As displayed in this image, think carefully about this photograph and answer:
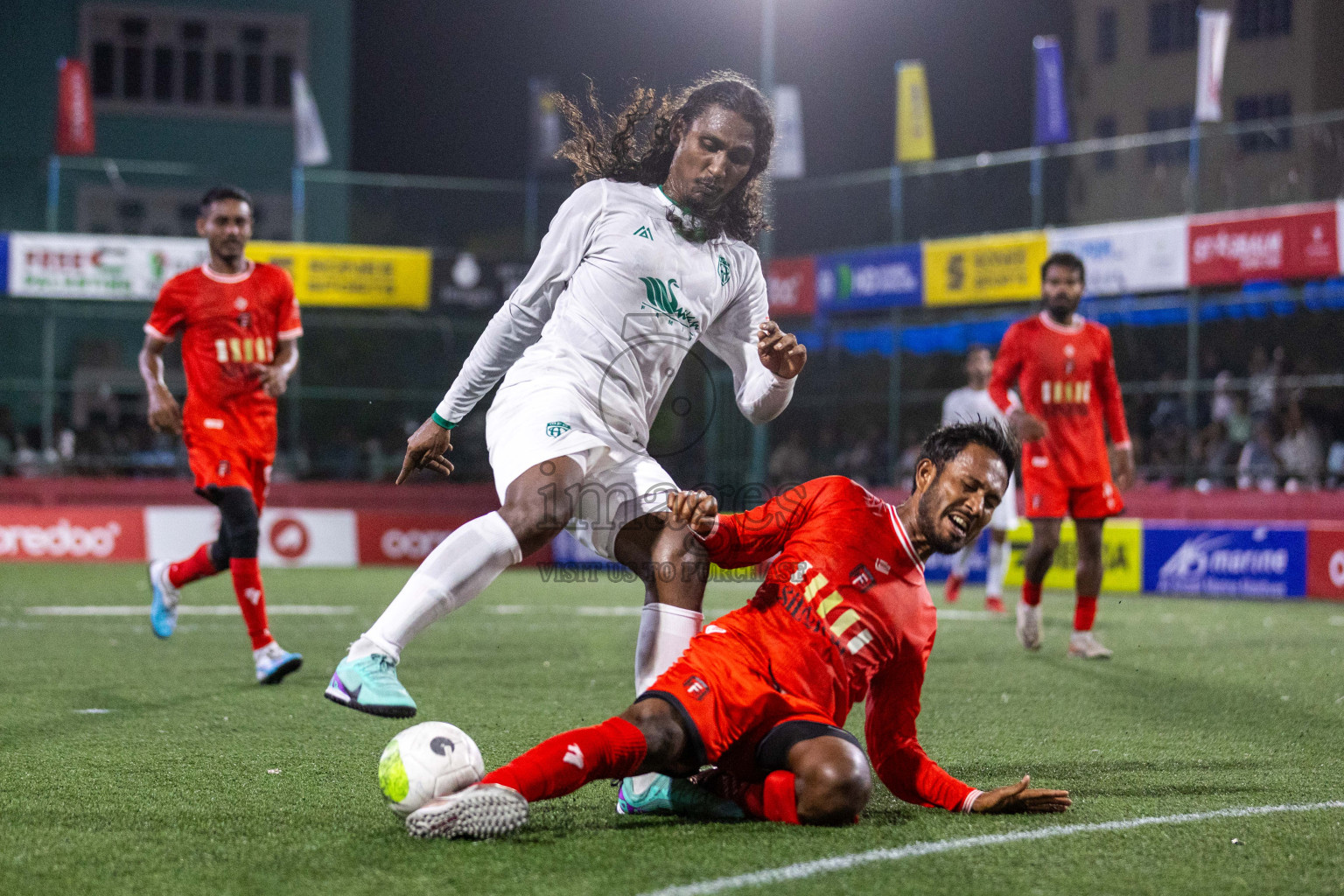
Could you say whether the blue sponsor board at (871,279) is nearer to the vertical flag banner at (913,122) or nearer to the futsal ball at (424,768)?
the vertical flag banner at (913,122)

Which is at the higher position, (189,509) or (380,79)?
(380,79)

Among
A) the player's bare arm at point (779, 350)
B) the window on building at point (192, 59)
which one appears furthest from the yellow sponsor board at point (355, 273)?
the player's bare arm at point (779, 350)

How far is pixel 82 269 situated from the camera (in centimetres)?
2030

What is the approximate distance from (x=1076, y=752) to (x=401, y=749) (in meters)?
2.61

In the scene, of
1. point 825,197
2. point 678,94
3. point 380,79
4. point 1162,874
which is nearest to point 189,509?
point 825,197

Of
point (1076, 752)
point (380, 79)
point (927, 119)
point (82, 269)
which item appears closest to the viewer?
point (1076, 752)

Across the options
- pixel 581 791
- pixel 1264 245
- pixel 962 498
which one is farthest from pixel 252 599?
pixel 1264 245

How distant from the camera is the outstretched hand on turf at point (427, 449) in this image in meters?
4.02

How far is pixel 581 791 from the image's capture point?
4.09 m

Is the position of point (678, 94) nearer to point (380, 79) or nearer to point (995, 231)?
point (995, 231)

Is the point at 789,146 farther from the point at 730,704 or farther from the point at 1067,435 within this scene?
the point at 730,704

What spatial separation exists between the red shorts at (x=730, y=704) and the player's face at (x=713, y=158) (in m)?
1.36

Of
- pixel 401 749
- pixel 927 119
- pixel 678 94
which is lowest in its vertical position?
pixel 401 749

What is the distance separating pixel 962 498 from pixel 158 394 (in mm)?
4772
